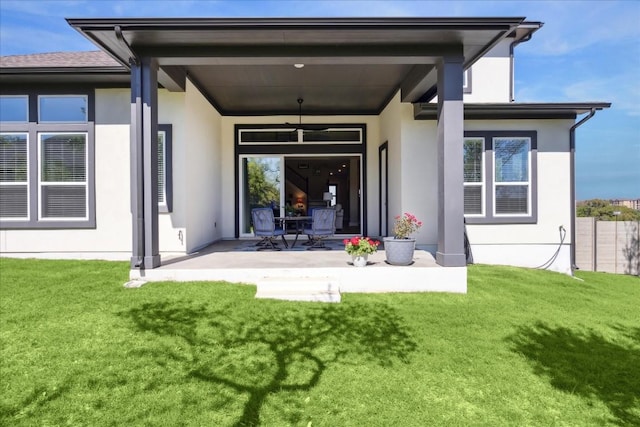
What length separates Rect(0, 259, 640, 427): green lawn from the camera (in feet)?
7.50

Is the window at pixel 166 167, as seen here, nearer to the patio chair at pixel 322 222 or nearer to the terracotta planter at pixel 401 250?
the patio chair at pixel 322 222

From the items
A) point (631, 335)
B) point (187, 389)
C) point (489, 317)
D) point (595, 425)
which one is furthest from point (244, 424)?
point (631, 335)

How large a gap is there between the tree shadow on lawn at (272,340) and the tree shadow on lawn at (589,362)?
1134 millimetres

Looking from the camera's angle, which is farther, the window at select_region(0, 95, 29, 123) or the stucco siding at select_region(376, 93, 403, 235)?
the stucco siding at select_region(376, 93, 403, 235)

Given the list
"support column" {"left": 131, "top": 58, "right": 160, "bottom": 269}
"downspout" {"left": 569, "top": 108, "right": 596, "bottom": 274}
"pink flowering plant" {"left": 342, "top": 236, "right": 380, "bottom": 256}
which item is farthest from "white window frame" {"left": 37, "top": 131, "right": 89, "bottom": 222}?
"downspout" {"left": 569, "top": 108, "right": 596, "bottom": 274}

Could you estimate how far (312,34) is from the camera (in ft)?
14.5

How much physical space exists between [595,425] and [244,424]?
227 centimetres

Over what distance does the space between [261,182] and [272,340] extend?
21.2 feet

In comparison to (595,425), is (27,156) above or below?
above

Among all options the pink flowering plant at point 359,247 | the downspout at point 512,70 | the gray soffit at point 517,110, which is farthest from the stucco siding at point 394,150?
the downspout at point 512,70

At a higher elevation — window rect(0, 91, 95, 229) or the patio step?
window rect(0, 91, 95, 229)

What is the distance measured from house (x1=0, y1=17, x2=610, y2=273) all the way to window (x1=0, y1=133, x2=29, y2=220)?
3 centimetres

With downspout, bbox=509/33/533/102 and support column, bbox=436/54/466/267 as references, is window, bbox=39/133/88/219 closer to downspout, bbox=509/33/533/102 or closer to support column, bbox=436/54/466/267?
→ support column, bbox=436/54/466/267

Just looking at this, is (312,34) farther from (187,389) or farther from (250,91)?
(187,389)
